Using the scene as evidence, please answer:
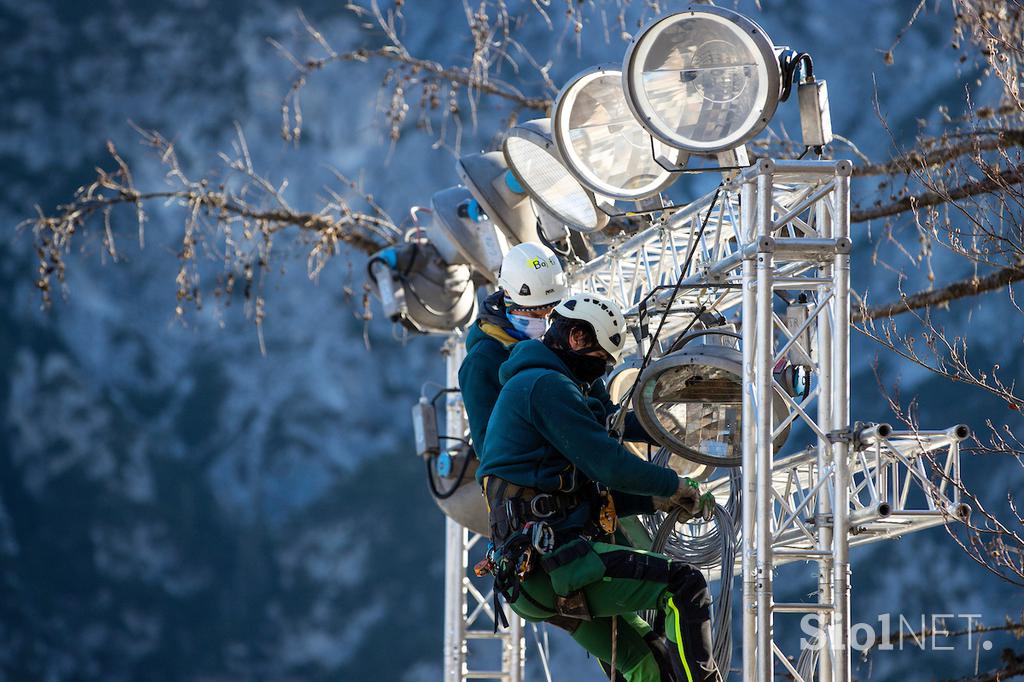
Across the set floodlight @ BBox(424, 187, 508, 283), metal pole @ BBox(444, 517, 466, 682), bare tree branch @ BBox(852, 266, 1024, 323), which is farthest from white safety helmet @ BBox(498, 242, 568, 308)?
bare tree branch @ BBox(852, 266, 1024, 323)

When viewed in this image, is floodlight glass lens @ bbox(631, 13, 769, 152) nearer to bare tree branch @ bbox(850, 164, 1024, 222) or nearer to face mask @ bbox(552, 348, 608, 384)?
face mask @ bbox(552, 348, 608, 384)

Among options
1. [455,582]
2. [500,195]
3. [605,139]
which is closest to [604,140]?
[605,139]

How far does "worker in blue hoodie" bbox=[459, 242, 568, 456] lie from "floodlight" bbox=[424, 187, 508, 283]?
71.2 inches

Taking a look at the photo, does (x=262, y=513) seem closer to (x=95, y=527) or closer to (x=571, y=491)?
(x=95, y=527)

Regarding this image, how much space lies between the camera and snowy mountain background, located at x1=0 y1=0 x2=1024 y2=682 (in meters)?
17.4

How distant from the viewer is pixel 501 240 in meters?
8.35

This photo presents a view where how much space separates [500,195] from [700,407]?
2096 mm

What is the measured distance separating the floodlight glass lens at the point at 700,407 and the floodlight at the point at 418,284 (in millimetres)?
3292

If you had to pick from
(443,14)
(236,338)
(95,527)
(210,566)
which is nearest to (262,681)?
(210,566)

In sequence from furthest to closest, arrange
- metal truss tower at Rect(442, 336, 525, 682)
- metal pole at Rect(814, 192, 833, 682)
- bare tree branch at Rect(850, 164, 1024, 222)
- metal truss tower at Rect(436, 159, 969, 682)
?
metal truss tower at Rect(442, 336, 525, 682), bare tree branch at Rect(850, 164, 1024, 222), metal pole at Rect(814, 192, 833, 682), metal truss tower at Rect(436, 159, 969, 682)

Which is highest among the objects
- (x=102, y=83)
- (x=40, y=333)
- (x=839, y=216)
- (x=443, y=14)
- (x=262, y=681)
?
(x=443, y=14)

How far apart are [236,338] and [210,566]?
3.09 metres

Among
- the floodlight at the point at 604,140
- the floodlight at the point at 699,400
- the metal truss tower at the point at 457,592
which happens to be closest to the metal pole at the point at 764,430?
the floodlight at the point at 699,400

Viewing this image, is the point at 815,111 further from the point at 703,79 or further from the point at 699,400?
the point at 699,400
